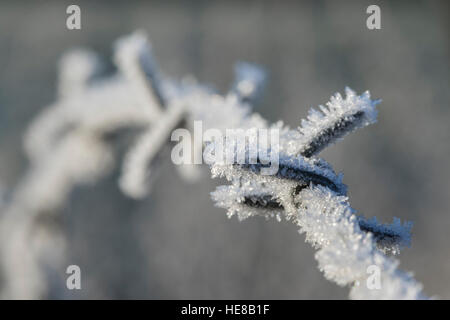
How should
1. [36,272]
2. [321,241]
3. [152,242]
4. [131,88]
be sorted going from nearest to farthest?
[321,241] → [131,88] → [36,272] → [152,242]

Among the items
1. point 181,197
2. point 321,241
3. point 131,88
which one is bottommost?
point 321,241

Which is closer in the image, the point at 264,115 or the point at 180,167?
the point at 180,167

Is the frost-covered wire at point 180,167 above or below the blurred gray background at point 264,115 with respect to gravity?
below

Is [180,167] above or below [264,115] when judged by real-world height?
below

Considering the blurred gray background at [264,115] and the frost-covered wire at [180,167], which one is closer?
the frost-covered wire at [180,167]

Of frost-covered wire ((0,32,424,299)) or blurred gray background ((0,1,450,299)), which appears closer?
frost-covered wire ((0,32,424,299))

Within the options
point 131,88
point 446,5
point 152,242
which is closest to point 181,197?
point 152,242

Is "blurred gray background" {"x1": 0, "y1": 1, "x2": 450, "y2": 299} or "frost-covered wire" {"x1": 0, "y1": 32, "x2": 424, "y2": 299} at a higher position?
"blurred gray background" {"x1": 0, "y1": 1, "x2": 450, "y2": 299}

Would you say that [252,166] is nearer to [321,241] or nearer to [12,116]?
[321,241]
